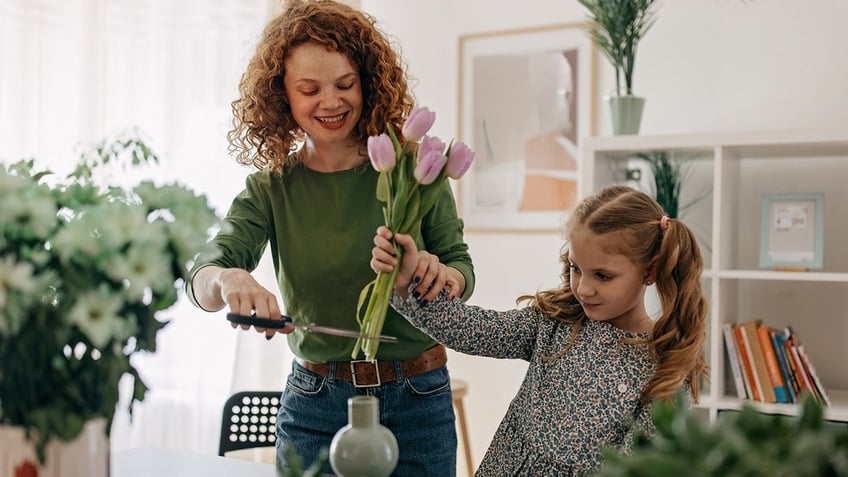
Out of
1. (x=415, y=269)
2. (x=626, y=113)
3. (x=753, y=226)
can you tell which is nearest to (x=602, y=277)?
(x=415, y=269)

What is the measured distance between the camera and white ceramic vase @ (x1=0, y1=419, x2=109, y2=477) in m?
1.00

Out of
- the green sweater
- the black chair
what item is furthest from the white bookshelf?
the black chair

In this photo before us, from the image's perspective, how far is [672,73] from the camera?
10.8ft

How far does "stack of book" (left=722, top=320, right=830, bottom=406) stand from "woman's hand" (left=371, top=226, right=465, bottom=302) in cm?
139

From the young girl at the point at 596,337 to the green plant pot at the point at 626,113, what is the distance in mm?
1161

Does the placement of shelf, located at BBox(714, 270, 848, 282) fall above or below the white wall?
below

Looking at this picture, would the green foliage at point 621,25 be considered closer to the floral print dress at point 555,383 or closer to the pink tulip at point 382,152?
the floral print dress at point 555,383

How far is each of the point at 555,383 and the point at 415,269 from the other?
0.41 meters

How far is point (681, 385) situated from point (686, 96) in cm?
186

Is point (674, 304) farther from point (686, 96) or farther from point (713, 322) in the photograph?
point (686, 96)

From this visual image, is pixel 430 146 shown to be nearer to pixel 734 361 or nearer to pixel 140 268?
pixel 140 268

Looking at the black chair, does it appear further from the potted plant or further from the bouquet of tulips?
the potted plant

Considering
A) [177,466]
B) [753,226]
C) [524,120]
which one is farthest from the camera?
[524,120]

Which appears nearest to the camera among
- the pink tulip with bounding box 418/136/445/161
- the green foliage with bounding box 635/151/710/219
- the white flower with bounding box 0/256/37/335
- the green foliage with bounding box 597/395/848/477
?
the green foliage with bounding box 597/395/848/477
